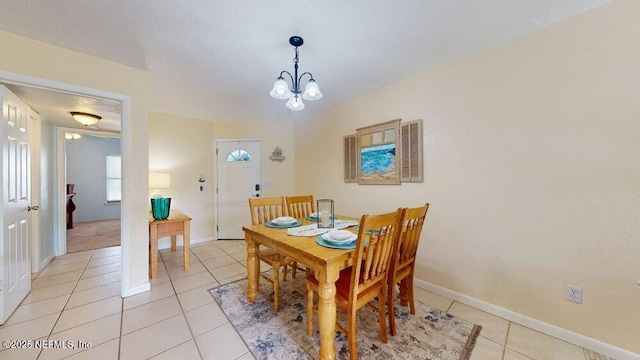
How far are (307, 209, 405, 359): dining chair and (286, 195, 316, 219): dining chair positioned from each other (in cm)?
103

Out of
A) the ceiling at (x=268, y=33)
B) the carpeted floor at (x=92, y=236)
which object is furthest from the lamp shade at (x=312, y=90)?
the carpeted floor at (x=92, y=236)

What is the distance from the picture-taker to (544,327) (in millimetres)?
1686

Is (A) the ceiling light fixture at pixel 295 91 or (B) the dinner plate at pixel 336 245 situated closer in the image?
(B) the dinner plate at pixel 336 245

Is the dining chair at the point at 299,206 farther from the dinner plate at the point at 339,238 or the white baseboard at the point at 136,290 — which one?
the white baseboard at the point at 136,290

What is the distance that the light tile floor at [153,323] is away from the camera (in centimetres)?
150

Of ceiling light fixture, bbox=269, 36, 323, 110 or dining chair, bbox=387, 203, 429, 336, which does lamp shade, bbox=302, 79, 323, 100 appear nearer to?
ceiling light fixture, bbox=269, 36, 323, 110

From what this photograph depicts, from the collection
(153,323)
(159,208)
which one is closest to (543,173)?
(153,323)

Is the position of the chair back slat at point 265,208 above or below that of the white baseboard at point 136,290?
above

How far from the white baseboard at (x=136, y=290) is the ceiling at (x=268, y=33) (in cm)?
204

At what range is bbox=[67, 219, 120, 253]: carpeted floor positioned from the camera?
3.86 metres

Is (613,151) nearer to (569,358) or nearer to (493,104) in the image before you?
(493,104)

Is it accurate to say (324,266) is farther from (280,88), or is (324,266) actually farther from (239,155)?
(239,155)

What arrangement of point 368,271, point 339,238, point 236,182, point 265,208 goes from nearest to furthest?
point 368,271 < point 339,238 < point 265,208 < point 236,182

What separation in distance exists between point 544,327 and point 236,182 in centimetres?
434
